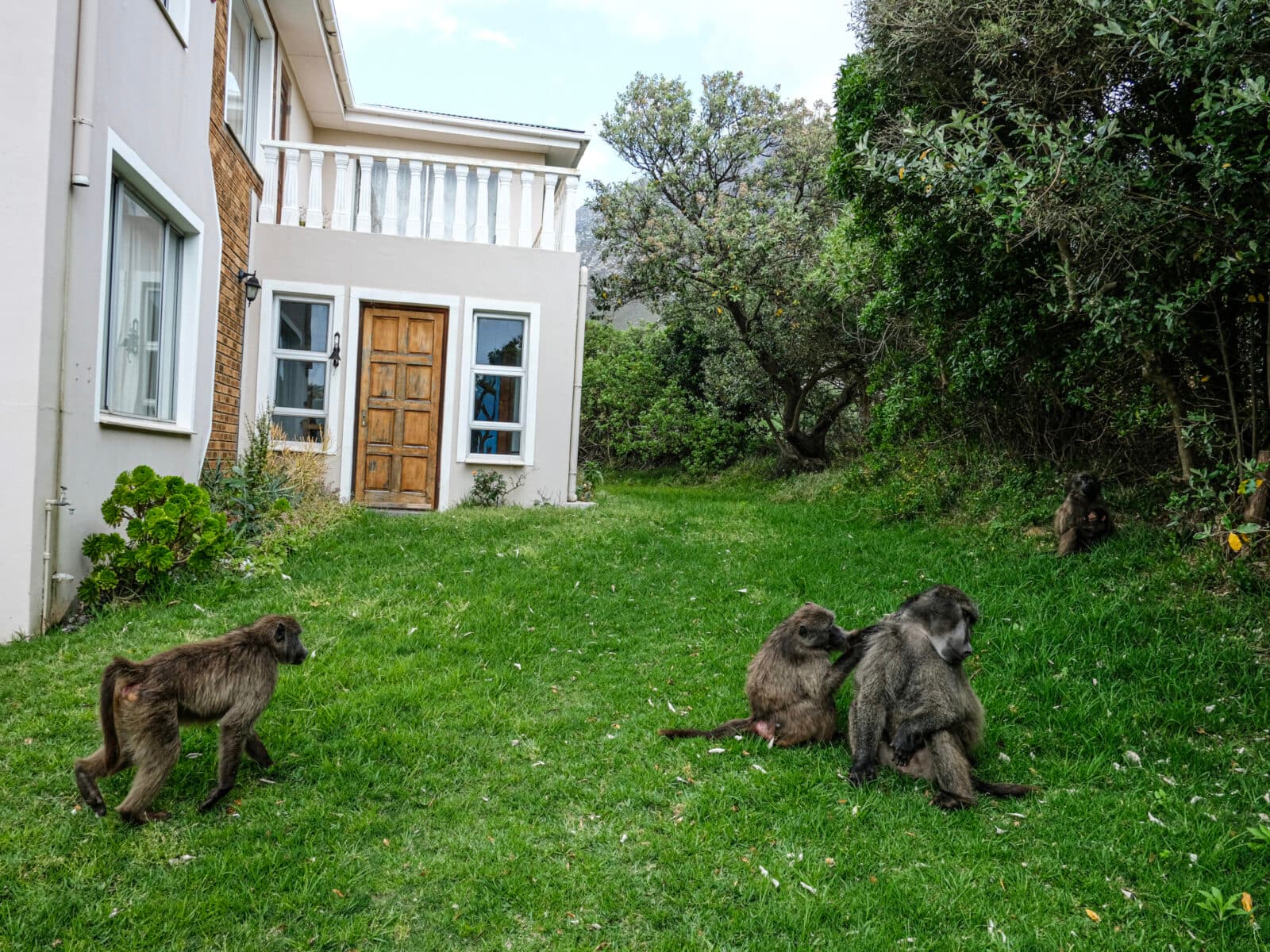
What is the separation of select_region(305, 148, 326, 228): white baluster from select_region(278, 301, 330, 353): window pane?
1096mm

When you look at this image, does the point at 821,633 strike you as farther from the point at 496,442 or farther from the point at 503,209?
the point at 503,209

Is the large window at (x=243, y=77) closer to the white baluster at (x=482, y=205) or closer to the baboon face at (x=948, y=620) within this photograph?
the white baluster at (x=482, y=205)

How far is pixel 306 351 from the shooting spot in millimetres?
12102

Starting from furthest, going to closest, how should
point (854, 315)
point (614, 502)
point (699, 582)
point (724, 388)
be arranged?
point (724, 388) < point (854, 315) < point (614, 502) < point (699, 582)

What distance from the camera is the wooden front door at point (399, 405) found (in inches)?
485

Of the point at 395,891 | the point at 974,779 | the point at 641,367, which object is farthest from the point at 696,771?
the point at 641,367

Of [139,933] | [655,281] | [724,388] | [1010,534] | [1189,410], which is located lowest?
[139,933]

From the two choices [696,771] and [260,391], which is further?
[260,391]

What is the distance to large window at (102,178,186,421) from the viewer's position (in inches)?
289

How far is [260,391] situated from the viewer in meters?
11.7

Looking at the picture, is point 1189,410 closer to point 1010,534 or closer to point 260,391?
point 1010,534

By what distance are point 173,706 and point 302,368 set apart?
8952 mm

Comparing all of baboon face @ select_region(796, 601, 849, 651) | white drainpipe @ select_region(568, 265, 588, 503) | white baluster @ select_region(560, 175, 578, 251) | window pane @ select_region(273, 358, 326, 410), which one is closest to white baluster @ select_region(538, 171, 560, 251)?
white baluster @ select_region(560, 175, 578, 251)

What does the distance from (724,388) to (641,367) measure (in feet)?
8.13
